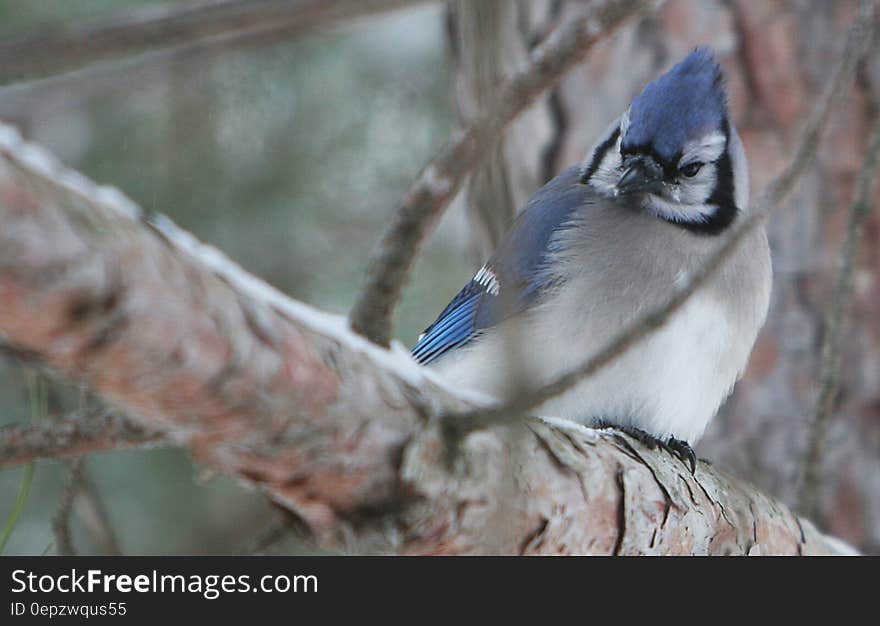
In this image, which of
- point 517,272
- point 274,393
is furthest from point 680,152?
point 274,393

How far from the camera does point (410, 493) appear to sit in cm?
118

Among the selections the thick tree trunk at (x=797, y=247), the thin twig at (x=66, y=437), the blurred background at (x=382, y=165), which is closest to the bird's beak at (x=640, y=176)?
the blurred background at (x=382, y=165)

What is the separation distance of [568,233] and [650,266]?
0.19 m

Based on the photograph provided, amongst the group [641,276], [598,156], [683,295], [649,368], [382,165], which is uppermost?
[382,165]

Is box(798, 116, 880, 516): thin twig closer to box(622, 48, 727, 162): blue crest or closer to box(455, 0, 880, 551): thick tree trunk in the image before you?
box(622, 48, 727, 162): blue crest

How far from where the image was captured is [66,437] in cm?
148

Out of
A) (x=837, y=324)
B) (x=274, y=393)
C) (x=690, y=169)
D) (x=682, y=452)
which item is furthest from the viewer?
(x=690, y=169)

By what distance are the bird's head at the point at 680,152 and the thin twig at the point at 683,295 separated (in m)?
0.96

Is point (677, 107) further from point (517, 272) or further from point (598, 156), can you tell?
point (517, 272)

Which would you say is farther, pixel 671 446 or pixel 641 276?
pixel 641 276

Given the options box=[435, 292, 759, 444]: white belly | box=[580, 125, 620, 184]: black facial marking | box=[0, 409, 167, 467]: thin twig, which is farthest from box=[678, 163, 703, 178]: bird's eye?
box=[0, 409, 167, 467]: thin twig

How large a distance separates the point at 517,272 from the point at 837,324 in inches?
27.7

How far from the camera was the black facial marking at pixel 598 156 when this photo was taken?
8.05ft
